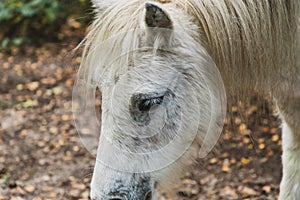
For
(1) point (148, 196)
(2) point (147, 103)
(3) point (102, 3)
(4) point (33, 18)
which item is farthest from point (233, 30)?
(4) point (33, 18)

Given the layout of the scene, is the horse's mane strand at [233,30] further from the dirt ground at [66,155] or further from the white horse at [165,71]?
the dirt ground at [66,155]

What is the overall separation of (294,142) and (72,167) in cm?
168

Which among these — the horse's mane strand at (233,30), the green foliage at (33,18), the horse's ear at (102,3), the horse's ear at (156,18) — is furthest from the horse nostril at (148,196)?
the green foliage at (33,18)

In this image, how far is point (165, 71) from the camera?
2072mm

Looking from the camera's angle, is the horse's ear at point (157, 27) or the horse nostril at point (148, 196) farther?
the horse nostril at point (148, 196)

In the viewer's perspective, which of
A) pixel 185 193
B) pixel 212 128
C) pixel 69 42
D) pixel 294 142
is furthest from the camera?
pixel 69 42

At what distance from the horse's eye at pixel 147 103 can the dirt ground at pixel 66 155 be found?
124 centimetres

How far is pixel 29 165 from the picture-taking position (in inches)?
156

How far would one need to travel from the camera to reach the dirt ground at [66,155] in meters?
3.69

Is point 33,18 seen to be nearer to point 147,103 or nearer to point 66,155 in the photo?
point 66,155

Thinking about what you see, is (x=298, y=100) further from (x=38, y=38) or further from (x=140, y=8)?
(x=38, y=38)

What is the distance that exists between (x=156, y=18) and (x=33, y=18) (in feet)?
13.1

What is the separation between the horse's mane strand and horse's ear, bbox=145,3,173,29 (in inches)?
3.0

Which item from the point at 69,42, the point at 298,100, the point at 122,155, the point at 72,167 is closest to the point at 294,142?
the point at 298,100
